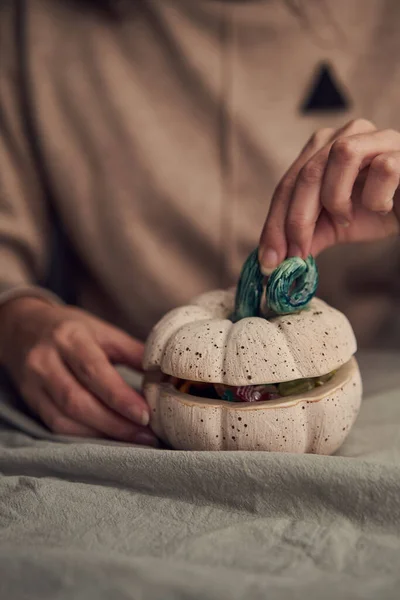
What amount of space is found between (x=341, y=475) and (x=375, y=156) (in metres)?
0.40

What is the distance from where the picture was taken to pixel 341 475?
592 millimetres

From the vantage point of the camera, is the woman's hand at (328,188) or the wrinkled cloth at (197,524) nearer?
the wrinkled cloth at (197,524)

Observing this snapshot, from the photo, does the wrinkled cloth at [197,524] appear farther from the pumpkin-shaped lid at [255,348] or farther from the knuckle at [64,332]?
the knuckle at [64,332]

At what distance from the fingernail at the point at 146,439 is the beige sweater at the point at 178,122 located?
526mm

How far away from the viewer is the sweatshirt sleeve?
1197 mm

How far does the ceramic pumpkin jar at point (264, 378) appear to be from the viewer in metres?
0.66

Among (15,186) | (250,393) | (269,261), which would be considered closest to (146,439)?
(250,393)

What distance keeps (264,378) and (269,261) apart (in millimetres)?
174

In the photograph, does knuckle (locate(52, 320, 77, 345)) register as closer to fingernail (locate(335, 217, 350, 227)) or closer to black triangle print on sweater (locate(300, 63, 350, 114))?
fingernail (locate(335, 217, 350, 227))

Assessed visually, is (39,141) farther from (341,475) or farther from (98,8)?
(341,475)

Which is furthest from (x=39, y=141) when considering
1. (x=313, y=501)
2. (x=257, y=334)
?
(x=313, y=501)

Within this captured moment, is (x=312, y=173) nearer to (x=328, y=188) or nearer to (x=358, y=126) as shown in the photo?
(x=328, y=188)

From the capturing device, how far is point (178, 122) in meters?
1.24

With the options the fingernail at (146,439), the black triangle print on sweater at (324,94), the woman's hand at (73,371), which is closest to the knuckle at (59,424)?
the woman's hand at (73,371)
